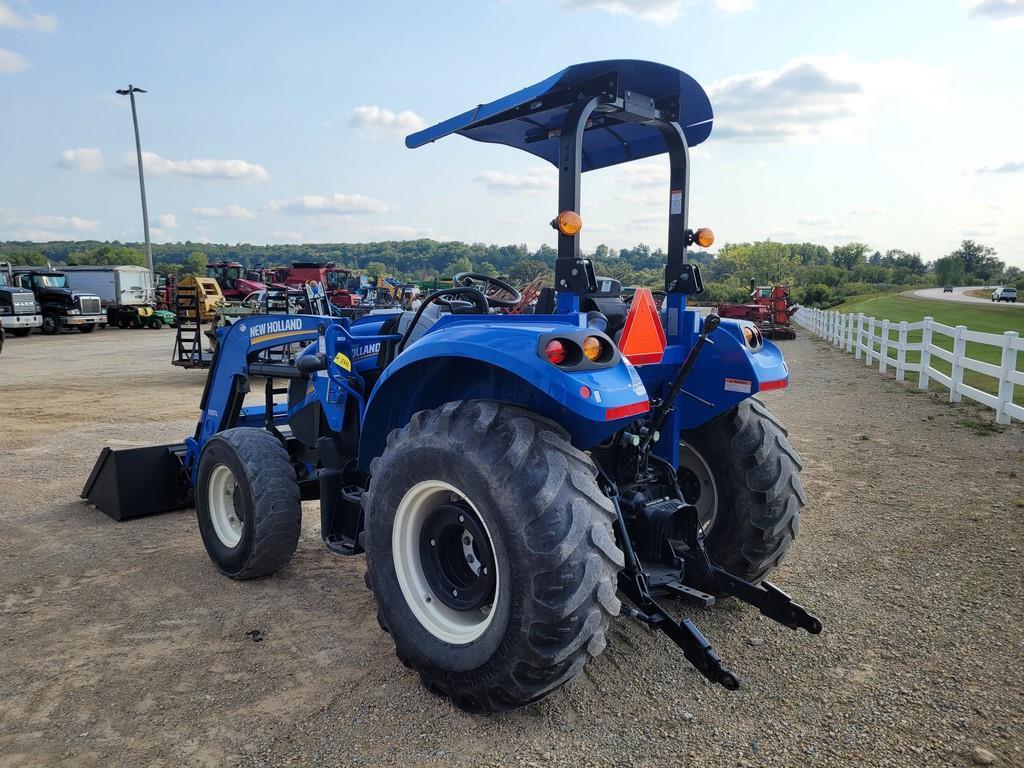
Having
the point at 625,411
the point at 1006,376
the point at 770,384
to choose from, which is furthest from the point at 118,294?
the point at 625,411

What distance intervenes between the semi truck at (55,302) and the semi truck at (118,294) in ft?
7.50

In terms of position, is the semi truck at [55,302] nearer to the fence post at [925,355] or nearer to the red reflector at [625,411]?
the fence post at [925,355]

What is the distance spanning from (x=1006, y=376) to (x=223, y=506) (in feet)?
28.0

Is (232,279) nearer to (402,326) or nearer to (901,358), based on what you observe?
(901,358)

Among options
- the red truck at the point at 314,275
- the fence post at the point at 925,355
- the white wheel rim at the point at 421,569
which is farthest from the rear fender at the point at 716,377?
the red truck at the point at 314,275

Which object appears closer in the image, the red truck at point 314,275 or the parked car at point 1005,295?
the red truck at point 314,275

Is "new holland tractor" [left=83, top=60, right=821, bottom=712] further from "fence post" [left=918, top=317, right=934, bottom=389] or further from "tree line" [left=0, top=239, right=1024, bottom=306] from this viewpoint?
"tree line" [left=0, top=239, right=1024, bottom=306]

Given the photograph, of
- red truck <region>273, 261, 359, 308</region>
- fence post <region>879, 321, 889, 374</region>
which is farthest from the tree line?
fence post <region>879, 321, 889, 374</region>

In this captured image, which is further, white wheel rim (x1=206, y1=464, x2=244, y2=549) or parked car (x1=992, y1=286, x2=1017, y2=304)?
parked car (x1=992, y1=286, x2=1017, y2=304)

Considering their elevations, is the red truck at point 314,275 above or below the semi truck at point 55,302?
above

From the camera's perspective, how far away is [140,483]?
214 inches

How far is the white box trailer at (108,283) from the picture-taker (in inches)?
1105

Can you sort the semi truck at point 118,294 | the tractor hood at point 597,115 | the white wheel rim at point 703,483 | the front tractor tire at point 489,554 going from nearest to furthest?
1. the front tractor tire at point 489,554
2. the tractor hood at point 597,115
3. the white wheel rim at point 703,483
4. the semi truck at point 118,294

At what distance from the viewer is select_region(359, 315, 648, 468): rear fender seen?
2580mm
